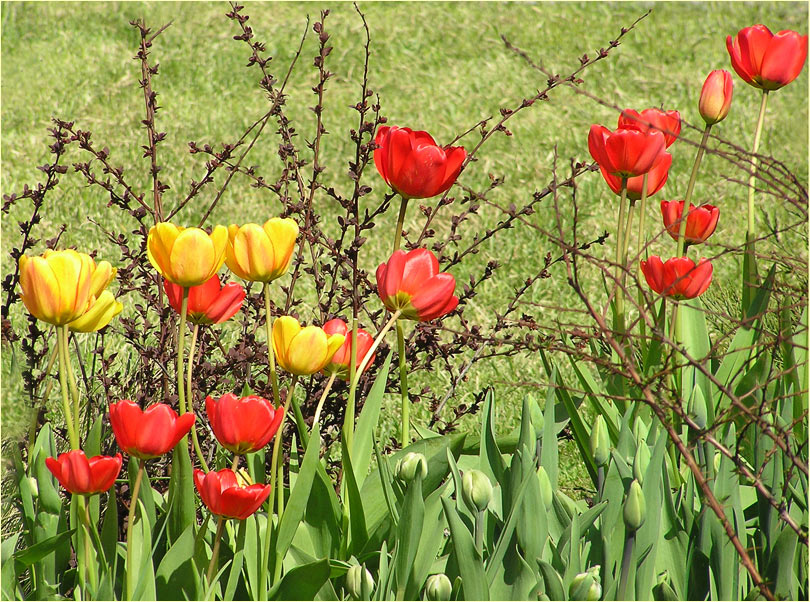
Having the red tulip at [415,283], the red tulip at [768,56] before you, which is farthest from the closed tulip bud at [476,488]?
the red tulip at [768,56]

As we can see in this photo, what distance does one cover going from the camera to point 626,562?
1.29 metres

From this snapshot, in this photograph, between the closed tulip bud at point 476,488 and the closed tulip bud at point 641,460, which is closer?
the closed tulip bud at point 476,488

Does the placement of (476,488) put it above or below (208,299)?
below

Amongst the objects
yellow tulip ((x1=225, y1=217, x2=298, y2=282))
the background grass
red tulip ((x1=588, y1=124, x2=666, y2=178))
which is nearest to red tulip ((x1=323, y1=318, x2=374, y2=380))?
yellow tulip ((x1=225, y1=217, x2=298, y2=282))

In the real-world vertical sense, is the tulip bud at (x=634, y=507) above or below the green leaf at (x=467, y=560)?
above

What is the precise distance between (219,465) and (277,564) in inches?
13.8

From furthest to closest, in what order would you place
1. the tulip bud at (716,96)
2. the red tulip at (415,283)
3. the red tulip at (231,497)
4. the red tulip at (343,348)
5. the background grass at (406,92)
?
1. the background grass at (406,92)
2. the tulip bud at (716,96)
3. the red tulip at (343,348)
4. the red tulip at (415,283)
5. the red tulip at (231,497)

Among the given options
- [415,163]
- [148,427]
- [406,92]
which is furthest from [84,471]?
[406,92]

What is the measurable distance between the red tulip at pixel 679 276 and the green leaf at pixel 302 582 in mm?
800

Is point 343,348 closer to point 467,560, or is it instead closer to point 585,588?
point 467,560

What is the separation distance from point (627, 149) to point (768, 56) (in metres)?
0.44

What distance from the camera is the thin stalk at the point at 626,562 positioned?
1.28m

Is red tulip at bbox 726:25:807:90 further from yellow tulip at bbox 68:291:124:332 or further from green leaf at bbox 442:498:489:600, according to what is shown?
yellow tulip at bbox 68:291:124:332

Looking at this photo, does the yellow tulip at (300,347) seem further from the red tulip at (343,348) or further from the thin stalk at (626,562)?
the thin stalk at (626,562)
